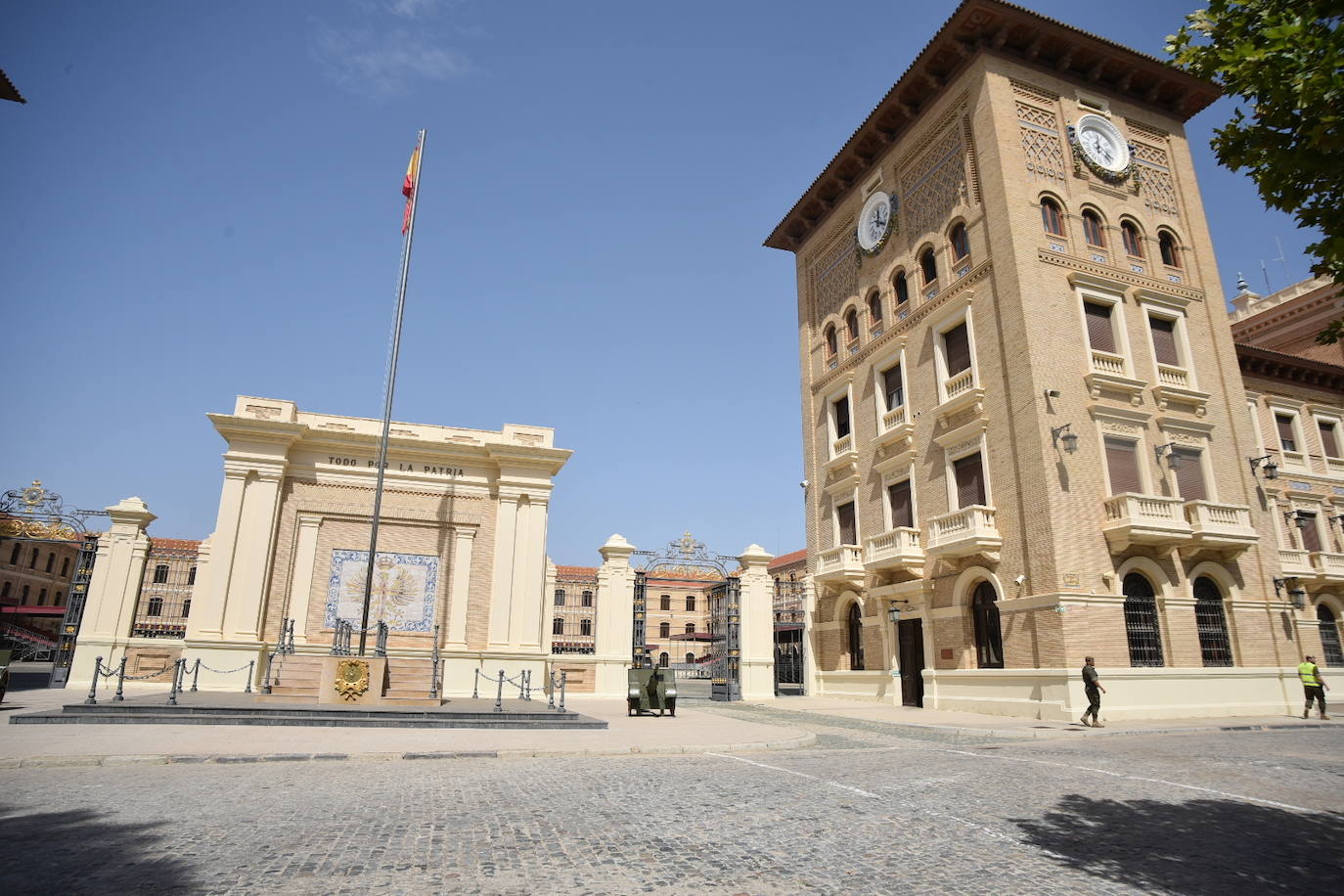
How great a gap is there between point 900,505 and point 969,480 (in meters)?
3.11

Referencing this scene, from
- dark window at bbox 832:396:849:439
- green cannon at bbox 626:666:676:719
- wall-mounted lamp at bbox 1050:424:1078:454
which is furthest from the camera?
dark window at bbox 832:396:849:439

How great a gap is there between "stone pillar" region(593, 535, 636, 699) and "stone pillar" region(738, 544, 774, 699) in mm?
4053

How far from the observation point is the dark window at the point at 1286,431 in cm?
2748

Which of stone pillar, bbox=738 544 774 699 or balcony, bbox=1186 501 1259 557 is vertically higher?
balcony, bbox=1186 501 1259 557

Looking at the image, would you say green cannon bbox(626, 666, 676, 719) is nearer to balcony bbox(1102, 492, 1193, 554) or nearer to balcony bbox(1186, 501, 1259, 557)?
balcony bbox(1102, 492, 1193, 554)

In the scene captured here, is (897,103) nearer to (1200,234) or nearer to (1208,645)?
(1200,234)

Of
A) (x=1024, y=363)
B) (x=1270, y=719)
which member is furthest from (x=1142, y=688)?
(x=1024, y=363)

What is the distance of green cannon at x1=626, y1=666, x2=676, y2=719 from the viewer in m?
17.6

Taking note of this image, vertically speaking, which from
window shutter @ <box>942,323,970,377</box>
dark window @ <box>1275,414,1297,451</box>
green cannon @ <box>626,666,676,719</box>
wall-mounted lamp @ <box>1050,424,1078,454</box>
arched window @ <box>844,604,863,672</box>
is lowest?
green cannon @ <box>626,666,676,719</box>

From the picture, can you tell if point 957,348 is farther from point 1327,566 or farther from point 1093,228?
point 1327,566

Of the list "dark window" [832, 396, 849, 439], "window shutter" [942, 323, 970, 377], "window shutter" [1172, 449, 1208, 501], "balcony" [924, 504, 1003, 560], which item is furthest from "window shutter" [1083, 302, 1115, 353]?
"dark window" [832, 396, 849, 439]

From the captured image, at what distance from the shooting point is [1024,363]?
1981 cm

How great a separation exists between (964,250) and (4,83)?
23622mm

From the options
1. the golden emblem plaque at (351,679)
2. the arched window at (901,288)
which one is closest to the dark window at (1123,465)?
the arched window at (901,288)
